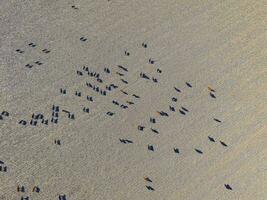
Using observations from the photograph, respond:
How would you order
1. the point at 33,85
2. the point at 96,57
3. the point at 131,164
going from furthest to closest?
the point at 96,57, the point at 33,85, the point at 131,164

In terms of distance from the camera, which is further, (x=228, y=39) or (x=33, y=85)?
(x=228, y=39)

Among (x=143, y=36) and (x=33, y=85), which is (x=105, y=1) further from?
(x=33, y=85)

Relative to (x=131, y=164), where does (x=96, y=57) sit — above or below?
above

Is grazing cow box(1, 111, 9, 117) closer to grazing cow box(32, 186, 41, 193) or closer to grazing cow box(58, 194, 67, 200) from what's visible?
grazing cow box(32, 186, 41, 193)

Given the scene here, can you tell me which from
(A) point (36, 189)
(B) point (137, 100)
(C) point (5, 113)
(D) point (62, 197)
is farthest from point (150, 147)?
(C) point (5, 113)

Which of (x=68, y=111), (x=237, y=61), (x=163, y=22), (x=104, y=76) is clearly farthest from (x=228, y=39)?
(x=68, y=111)

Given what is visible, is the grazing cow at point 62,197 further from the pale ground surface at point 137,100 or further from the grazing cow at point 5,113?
the grazing cow at point 5,113

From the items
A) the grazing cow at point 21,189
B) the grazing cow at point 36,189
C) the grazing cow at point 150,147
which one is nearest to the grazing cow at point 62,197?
the grazing cow at point 36,189

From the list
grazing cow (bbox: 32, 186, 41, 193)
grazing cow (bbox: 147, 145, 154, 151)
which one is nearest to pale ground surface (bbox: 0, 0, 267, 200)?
grazing cow (bbox: 32, 186, 41, 193)
